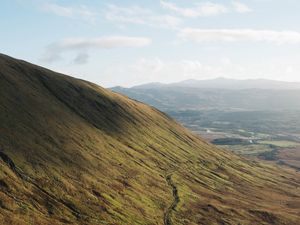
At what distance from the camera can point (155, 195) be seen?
17825cm

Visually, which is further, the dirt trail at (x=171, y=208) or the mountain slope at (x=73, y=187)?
the dirt trail at (x=171, y=208)

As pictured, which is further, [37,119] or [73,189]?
[37,119]

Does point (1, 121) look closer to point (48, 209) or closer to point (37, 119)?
point (37, 119)

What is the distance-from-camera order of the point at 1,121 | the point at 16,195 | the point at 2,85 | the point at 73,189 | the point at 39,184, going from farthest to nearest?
the point at 2,85 → the point at 1,121 → the point at 73,189 → the point at 39,184 → the point at 16,195

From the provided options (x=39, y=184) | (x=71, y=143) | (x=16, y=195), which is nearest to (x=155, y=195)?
(x=71, y=143)

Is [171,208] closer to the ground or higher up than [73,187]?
closer to the ground

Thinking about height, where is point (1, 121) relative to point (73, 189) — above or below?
above

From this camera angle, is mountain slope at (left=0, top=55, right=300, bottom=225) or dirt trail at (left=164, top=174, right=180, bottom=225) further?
dirt trail at (left=164, top=174, right=180, bottom=225)

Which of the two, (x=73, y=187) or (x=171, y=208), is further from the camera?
(x=171, y=208)

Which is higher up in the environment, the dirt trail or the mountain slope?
the mountain slope

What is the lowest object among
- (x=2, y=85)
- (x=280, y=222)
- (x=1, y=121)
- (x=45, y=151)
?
(x=280, y=222)

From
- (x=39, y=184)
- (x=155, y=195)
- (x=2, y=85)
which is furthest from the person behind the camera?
(x=2, y=85)

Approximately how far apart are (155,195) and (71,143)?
43265 mm

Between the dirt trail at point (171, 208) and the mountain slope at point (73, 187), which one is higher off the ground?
the mountain slope at point (73, 187)
